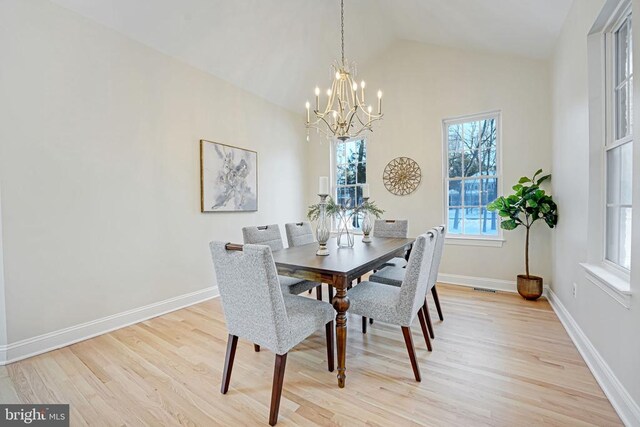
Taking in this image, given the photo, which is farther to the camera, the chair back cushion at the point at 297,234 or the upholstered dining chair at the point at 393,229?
the upholstered dining chair at the point at 393,229

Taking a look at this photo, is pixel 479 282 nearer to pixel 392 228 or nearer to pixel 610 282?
pixel 392 228

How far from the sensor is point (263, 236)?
2902 mm

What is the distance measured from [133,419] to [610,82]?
376 cm

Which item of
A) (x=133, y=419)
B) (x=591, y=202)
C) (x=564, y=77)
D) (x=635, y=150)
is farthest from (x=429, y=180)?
(x=133, y=419)

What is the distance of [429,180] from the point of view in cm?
432

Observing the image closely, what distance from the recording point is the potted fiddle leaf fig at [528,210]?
3195 mm

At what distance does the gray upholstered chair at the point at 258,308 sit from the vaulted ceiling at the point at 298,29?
256 cm

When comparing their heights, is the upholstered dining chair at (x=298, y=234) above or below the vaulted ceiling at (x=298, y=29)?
below

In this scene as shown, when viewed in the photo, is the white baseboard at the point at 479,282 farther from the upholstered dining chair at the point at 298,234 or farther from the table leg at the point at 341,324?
the table leg at the point at 341,324

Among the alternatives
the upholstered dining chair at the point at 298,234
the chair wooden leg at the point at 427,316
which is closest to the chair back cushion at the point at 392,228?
the upholstered dining chair at the point at 298,234

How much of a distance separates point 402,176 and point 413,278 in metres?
2.90

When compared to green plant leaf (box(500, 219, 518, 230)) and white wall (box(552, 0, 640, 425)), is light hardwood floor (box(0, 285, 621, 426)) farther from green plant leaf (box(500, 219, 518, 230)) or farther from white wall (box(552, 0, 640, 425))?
green plant leaf (box(500, 219, 518, 230))

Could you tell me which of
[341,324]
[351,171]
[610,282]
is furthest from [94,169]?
[610,282]

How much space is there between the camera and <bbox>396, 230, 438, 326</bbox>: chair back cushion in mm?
Result: 1854
